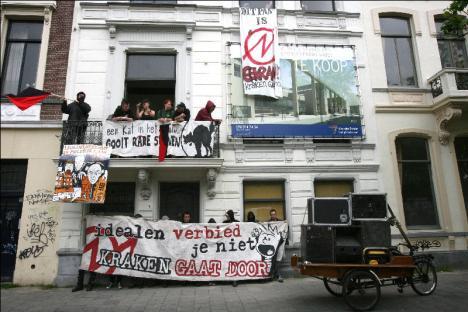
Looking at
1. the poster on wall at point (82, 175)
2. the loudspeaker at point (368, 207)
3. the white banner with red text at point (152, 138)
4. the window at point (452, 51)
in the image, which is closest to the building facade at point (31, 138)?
the poster on wall at point (82, 175)

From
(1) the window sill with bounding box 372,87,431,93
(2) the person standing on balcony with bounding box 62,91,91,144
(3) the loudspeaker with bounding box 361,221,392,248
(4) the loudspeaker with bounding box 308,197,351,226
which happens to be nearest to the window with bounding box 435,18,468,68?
(1) the window sill with bounding box 372,87,431,93

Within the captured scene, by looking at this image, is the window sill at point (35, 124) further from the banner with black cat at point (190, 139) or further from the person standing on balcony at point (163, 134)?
the banner with black cat at point (190, 139)

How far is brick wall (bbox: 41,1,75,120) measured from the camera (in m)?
11.4

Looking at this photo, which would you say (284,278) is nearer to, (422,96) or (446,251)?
(446,251)

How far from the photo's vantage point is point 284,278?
1030cm

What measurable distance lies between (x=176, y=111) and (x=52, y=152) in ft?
13.2

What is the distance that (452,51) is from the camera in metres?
13.4

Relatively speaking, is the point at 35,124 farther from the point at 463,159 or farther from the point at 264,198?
the point at 463,159

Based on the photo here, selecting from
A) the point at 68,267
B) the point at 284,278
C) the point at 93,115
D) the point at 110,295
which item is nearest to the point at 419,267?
the point at 284,278

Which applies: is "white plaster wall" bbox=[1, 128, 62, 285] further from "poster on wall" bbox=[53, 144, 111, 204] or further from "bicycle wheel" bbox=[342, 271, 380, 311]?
"bicycle wheel" bbox=[342, 271, 380, 311]

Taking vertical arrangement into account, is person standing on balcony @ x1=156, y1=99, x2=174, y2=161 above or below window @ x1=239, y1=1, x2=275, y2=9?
below

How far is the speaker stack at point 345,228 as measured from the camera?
23.3 feet

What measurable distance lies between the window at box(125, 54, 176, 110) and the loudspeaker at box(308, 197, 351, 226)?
23.9 ft

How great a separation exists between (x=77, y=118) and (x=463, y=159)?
41.9ft
